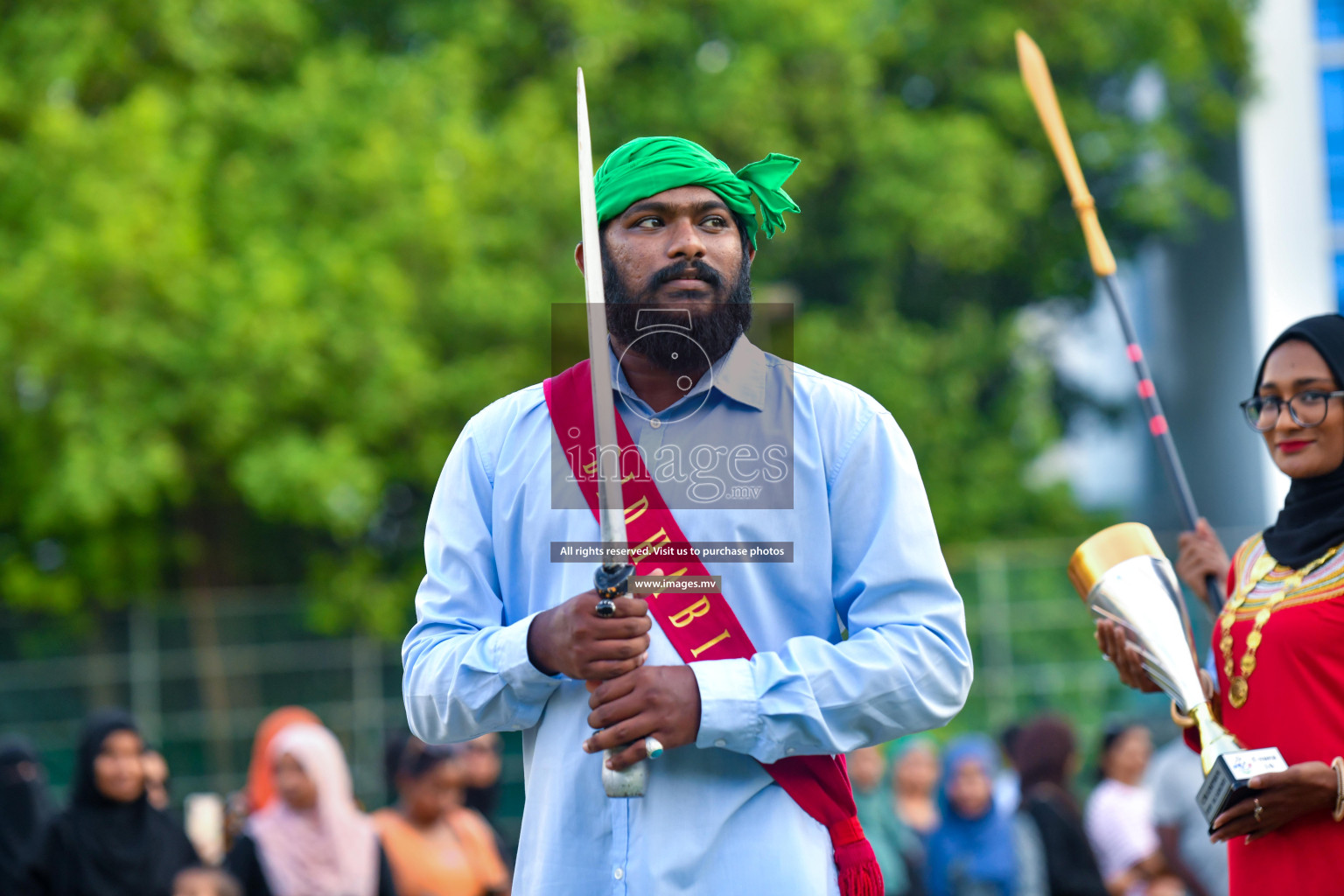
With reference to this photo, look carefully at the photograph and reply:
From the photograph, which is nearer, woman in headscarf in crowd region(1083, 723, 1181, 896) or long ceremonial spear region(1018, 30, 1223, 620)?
long ceremonial spear region(1018, 30, 1223, 620)

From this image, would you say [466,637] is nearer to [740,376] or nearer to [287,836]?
[740,376]

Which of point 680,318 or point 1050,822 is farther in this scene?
point 1050,822

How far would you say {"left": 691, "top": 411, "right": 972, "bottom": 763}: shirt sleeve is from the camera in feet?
7.64

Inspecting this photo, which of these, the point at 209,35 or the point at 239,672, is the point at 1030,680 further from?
the point at 209,35

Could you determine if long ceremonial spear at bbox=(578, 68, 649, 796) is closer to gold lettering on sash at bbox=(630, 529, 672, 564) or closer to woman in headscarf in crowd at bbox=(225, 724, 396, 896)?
gold lettering on sash at bbox=(630, 529, 672, 564)

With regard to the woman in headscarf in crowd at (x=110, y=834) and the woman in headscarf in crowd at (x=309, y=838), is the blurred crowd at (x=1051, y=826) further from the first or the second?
the woman in headscarf in crowd at (x=110, y=834)

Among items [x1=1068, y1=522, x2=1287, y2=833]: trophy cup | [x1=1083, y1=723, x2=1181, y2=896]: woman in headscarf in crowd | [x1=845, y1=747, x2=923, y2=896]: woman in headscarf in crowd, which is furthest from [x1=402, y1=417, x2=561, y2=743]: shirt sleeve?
[x1=845, y1=747, x2=923, y2=896]: woman in headscarf in crowd

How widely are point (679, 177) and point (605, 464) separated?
524 mm

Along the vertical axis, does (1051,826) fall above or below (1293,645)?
below

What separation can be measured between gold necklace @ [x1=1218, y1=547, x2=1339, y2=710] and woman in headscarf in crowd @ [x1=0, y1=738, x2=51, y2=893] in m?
5.46

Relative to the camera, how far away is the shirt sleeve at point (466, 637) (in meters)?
2.44

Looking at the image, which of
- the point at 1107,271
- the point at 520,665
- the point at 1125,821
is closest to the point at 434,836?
the point at 1125,821

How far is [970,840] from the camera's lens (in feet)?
26.0

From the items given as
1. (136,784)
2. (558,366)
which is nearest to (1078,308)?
(136,784)
